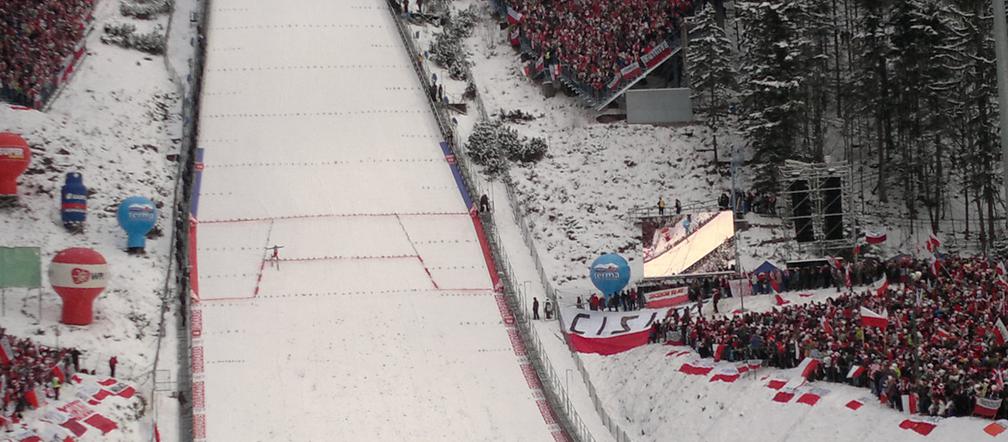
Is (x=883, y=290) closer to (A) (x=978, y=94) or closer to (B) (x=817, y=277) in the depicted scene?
(B) (x=817, y=277)

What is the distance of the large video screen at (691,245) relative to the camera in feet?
136

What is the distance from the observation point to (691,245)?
137ft

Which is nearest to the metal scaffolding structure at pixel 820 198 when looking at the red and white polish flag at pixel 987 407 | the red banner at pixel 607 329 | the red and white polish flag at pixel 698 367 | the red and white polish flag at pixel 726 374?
the red banner at pixel 607 329

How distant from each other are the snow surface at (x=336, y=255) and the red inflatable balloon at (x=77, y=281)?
320 centimetres

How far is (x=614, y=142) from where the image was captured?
174 ft

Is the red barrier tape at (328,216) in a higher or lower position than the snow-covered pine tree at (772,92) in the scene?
lower

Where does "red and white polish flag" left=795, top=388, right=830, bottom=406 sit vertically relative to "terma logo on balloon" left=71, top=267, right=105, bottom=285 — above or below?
below

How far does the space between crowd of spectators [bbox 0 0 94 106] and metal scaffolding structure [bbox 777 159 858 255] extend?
77.6ft

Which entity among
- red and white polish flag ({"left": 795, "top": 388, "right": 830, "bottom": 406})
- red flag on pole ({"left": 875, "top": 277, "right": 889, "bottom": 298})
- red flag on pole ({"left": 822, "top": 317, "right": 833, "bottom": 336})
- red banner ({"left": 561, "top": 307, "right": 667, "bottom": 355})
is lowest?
red banner ({"left": 561, "top": 307, "right": 667, "bottom": 355})

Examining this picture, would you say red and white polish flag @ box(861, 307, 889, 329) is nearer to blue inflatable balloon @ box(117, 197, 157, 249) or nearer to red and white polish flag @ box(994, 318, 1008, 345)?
red and white polish flag @ box(994, 318, 1008, 345)

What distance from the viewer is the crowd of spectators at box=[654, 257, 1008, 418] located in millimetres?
27719

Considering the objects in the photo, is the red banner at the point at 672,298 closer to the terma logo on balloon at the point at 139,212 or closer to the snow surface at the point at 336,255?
the snow surface at the point at 336,255

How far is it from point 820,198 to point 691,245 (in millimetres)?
3867

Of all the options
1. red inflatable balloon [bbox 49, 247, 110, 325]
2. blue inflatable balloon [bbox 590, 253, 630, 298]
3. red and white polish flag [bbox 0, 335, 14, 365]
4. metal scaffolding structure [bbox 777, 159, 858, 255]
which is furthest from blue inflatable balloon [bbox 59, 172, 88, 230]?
metal scaffolding structure [bbox 777, 159, 858, 255]
